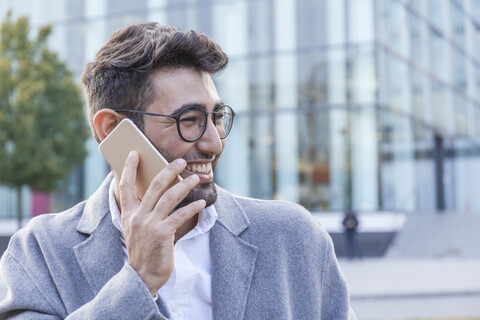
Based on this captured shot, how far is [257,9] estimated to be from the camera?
26688mm

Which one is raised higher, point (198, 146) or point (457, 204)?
point (198, 146)

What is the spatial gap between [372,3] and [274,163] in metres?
7.36

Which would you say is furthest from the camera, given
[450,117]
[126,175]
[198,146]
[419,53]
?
[450,117]

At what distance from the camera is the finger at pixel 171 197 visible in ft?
5.67

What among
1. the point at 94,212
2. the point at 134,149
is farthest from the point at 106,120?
the point at 94,212

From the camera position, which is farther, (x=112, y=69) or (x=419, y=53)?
(x=419, y=53)

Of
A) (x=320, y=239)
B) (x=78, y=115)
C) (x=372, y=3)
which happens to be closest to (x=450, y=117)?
(x=372, y=3)

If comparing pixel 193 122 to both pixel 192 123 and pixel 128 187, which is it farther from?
pixel 128 187

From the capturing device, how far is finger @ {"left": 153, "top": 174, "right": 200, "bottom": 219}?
5.67 feet

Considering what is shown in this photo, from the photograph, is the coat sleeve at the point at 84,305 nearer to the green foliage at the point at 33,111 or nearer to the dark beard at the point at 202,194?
the dark beard at the point at 202,194

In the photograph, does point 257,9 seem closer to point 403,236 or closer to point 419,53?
point 419,53

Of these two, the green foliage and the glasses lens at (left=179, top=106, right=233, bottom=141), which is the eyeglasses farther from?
the green foliage

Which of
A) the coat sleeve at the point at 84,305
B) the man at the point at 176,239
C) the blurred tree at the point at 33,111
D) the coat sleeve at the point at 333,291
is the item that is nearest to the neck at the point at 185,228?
the man at the point at 176,239

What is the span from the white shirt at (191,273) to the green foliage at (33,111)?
2011 centimetres
